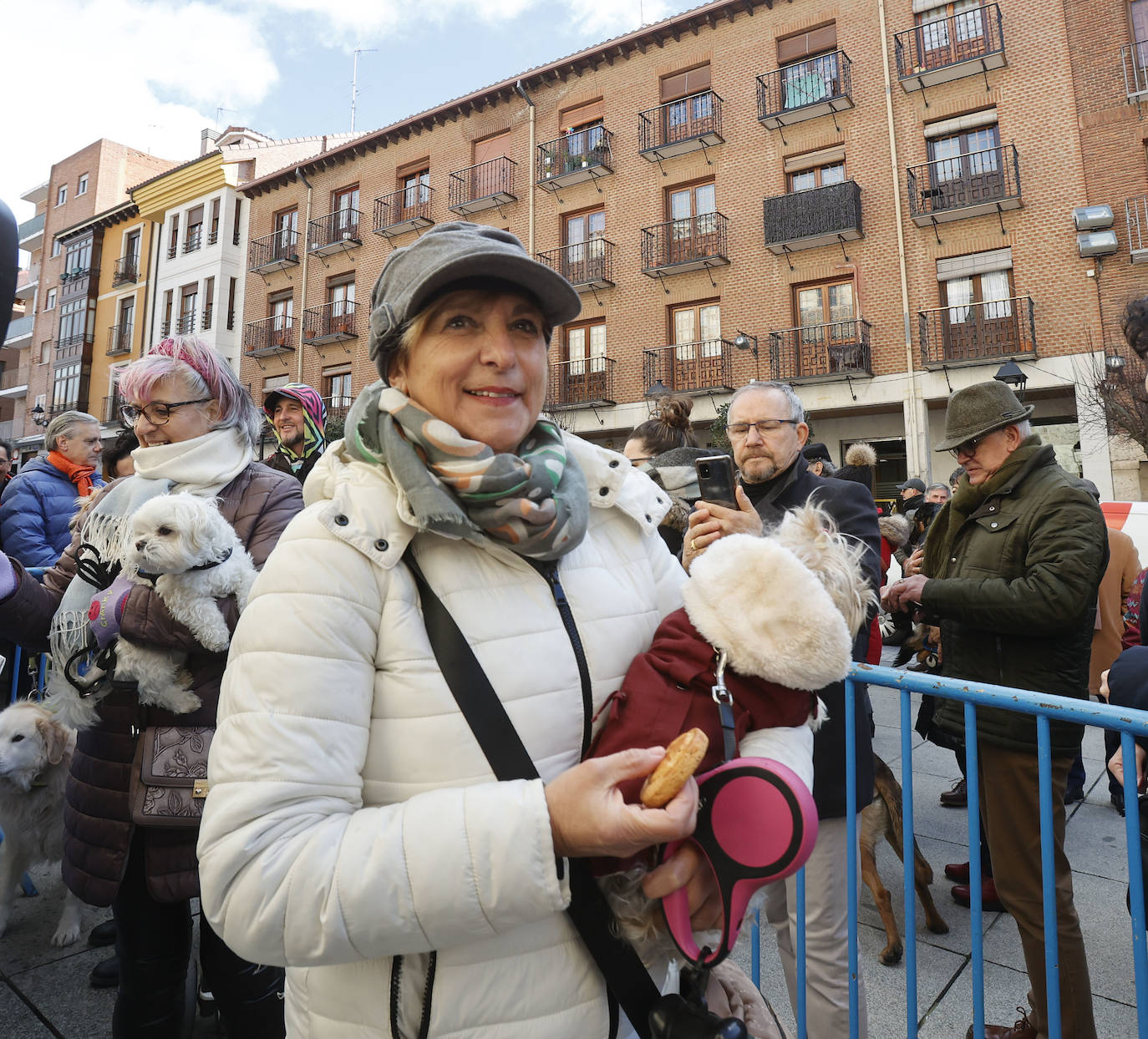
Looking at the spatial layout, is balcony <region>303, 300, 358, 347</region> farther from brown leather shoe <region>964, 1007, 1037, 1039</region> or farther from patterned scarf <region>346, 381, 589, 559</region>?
brown leather shoe <region>964, 1007, 1037, 1039</region>

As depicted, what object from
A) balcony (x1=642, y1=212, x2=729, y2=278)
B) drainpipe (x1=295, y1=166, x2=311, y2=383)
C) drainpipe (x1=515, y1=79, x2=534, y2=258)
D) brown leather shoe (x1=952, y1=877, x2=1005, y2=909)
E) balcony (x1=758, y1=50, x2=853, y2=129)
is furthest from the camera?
drainpipe (x1=295, y1=166, x2=311, y2=383)

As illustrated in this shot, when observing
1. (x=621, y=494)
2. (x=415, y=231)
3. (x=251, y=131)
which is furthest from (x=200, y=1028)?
(x=251, y=131)

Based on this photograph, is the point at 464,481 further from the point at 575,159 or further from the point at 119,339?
the point at 119,339

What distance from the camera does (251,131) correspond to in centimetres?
3156

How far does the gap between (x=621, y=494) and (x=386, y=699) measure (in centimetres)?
65

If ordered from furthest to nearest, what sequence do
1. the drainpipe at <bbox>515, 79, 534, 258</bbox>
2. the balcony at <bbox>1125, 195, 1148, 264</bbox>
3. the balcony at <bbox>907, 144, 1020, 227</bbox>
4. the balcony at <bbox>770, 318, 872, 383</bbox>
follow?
the drainpipe at <bbox>515, 79, 534, 258</bbox> < the balcony at <bbox>770, 318, 872, 383</bbox> < the balcony at <bbox>907, 144, 1020, 227</bbox> < the balcony at <bbox>1125, 195, 1148, 264</bbox>

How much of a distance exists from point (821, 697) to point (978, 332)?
15.1 meters

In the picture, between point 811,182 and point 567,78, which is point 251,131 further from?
point 811,182

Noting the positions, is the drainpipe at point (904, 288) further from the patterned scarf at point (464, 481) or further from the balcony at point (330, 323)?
the balcony at point (330, 323)

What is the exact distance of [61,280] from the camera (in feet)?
107

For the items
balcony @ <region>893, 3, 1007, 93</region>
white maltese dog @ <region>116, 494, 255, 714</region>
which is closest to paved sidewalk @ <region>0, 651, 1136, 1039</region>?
white maltese dog @ <region>116, 494, 255, 714</region>

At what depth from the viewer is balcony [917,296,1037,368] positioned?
1417 centimetres

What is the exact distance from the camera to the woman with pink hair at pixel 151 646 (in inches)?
78.7

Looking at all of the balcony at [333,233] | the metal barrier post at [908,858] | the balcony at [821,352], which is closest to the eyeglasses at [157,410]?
the metal barrier post at [908,858]
